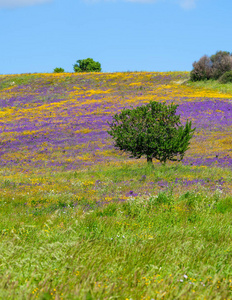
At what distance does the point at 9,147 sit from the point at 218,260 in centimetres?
3248

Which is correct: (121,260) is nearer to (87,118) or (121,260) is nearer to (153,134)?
(153,134)

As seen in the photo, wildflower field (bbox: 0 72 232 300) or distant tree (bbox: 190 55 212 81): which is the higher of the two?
distant tree (bbox: 190 55 212 81)

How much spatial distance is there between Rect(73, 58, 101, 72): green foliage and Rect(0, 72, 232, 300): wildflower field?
1188 inches

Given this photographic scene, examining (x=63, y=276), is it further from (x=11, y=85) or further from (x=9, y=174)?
(x=11, y=85)

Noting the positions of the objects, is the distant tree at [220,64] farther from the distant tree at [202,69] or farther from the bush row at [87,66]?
the bush row at [87,66]

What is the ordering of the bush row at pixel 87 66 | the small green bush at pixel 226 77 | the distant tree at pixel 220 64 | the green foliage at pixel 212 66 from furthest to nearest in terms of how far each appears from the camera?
the bush row at pixel 87 66
the green foliage at pixel 212 66
the distant tree at pixel 220 64
the small green bush at pixel 226 77

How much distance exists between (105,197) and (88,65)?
98452 mm

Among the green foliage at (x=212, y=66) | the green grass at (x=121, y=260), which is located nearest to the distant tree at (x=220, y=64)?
the green foliage at (x=212, y=66)

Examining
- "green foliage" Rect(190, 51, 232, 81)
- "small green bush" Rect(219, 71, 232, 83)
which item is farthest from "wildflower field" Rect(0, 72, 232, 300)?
"green foliage" Rect(190, 51, 232, 81)

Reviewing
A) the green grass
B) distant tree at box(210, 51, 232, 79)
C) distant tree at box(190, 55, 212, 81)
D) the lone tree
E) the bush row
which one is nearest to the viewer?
the green grass

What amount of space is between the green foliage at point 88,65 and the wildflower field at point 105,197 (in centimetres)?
3018

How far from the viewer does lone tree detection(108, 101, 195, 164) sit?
2042 cm

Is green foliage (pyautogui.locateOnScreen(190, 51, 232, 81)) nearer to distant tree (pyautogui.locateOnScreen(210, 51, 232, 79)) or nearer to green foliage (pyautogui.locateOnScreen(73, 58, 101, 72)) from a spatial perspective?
distant tree (pyautogui.locateOnScreen(210, 51, 232, 79))

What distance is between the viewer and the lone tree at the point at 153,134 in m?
20.4
